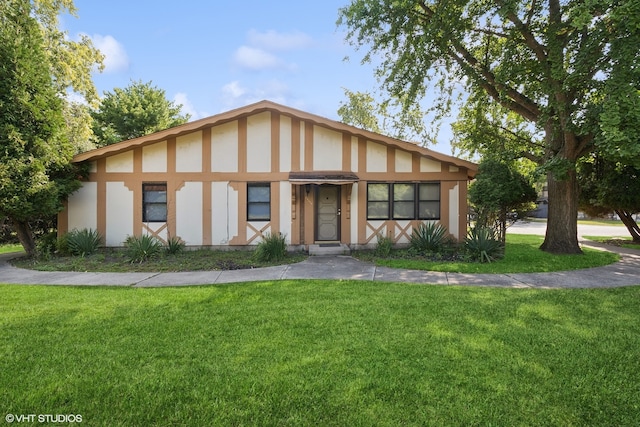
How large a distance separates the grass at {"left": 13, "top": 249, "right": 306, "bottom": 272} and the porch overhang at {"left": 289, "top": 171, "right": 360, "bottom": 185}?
7.95ft

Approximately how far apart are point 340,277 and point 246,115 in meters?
6.74

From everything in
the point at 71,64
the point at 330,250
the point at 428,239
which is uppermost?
the point at 71,64

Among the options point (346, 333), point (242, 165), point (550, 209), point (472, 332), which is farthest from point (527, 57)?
point (346, 333)

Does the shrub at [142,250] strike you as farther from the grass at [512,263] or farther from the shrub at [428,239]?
the shrub at [428,239]

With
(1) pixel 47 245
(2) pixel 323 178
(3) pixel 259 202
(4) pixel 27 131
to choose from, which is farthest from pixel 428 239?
Answer: (1) pixel 47 245

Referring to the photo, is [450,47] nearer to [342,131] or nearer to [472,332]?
[342,131]

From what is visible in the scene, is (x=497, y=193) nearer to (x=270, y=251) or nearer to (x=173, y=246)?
(x=270, y=251)

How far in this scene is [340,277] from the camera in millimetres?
7105

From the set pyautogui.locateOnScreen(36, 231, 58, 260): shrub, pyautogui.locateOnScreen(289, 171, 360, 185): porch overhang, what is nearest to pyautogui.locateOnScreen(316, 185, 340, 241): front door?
pyautogui.locateOnScreen(289, 171, 360, 185): porch overhang

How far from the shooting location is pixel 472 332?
153 inches

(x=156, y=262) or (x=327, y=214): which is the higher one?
(x=327, y=214)

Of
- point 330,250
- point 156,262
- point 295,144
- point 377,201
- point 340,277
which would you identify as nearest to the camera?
point 340,277

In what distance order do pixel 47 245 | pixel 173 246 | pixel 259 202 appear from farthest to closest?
pixel 259 202
pixel 173 246
pixel 47 245

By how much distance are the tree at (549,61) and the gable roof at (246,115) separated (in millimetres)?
2612
